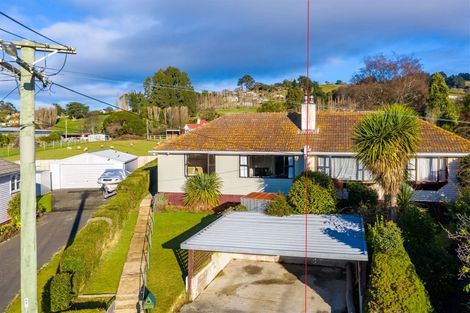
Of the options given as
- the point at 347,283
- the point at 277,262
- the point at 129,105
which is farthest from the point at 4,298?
the point at 129,105

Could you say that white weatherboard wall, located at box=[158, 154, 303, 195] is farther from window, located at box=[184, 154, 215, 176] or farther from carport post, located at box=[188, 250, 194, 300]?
carport post, located at box=[188, 250, 194, 300]

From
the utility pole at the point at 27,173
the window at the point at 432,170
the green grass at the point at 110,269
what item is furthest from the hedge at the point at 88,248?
the window at the point at 432,170

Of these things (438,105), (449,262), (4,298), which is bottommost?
(4,298)

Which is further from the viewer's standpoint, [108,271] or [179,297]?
[108,271]

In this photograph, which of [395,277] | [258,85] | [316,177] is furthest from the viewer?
[258,85]

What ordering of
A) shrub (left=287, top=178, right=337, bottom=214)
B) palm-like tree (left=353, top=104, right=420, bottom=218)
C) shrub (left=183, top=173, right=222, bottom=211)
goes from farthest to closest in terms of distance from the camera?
shrub (left=183, top=173, right=222, bottom=211) < shrub (left=287, top=178, right=337, bottom=214) < palm-like tree (left=353, top=104, right=420, bottom=218)

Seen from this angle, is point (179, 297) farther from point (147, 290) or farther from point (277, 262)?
point (277, 262)

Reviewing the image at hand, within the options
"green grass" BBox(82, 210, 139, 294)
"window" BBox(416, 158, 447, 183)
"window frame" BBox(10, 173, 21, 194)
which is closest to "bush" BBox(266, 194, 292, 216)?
"green grass" BBox(82, 210, 139, 294)

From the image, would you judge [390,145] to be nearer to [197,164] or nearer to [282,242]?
[282,242]
